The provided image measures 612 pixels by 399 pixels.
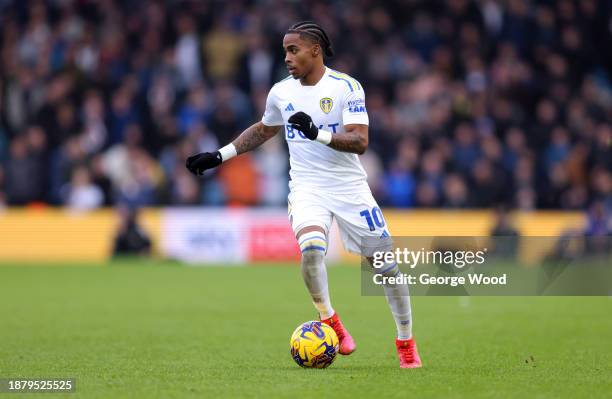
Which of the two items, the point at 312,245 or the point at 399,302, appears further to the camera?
the point at 399,302

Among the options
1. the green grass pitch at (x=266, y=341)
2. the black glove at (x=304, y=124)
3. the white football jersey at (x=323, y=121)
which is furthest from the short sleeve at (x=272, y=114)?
the green grass pitch at (x=266, y=341)

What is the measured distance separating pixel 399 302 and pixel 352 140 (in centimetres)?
134

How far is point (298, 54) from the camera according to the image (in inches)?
357

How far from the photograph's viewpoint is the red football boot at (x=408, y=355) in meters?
8.97

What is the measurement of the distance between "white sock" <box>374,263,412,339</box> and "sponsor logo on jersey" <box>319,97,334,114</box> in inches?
51.2

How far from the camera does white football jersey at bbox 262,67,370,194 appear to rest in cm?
906

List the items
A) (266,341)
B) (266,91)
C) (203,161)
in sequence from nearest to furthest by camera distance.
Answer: (203,161), (266,341), (266,91)

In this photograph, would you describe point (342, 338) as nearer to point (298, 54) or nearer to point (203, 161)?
point (203, 161)

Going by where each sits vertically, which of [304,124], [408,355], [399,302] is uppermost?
[304,124]

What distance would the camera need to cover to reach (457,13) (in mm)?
26641

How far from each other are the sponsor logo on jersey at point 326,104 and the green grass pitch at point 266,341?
201 cm

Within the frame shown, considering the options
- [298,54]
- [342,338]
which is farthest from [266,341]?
[298,54]

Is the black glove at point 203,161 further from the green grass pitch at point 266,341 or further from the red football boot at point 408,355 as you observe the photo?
the red football boot at point 408,355

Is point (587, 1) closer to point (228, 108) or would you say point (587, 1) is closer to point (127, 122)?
point (228, 108)
